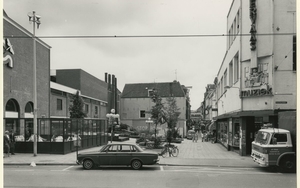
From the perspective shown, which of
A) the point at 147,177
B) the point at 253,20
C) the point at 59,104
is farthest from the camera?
the point at 59,104

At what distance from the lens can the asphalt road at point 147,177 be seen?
11008 mm

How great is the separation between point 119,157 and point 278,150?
7929 millimetres

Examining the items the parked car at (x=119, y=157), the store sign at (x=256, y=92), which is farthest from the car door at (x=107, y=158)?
the store sign at (x=256, y=92)

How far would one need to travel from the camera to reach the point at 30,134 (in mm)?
21641

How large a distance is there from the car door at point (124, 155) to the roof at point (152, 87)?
45925 millimetres

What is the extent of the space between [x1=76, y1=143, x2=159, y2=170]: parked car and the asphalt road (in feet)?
1.18

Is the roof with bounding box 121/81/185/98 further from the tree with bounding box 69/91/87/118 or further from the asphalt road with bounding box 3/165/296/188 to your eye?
the asphalt road with bounding box 3/165/296/188

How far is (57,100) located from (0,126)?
3662 cm

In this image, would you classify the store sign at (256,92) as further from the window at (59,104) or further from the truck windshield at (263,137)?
the window at (59,104)

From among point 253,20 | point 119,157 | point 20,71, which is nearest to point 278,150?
point 119,157

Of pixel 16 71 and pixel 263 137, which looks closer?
pixel 263 137

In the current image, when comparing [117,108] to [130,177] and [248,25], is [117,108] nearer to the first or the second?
[248,25]

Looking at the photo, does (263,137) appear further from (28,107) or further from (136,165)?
(28,107)

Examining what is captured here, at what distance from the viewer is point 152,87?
63156mm
